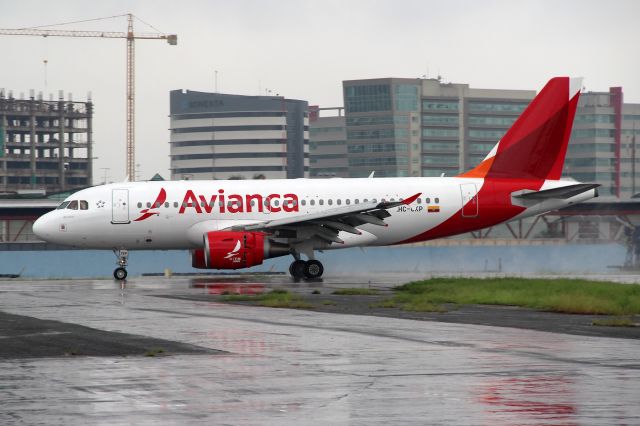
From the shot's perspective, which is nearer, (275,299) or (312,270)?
(275,299)

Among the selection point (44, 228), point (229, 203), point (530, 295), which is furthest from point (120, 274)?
point (530, 295)

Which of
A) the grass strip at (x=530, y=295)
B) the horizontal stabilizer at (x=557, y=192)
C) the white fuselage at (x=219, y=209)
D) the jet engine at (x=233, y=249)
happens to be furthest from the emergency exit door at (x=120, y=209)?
the horizontal stabilizer at (x=557, y=192)

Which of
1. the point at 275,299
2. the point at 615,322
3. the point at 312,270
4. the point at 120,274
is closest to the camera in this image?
the point at 615,322

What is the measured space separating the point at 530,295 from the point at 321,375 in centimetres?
1606

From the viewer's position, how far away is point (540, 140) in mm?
44656

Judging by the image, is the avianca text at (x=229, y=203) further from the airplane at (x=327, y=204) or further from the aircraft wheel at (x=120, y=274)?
the aircraft wheel at (x=120, y=274)

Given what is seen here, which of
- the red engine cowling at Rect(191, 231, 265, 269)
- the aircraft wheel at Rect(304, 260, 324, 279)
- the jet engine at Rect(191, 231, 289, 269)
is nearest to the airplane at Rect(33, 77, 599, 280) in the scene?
the aircraft wheel at Rect(304, 260, 324, 279)

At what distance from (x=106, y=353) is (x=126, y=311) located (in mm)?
9029

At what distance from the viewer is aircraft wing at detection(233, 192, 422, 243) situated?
39.4m

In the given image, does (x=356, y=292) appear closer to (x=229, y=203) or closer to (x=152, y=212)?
(x=229, y=203)

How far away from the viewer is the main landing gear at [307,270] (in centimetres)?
4166

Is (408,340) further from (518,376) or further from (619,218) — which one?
(619,218)

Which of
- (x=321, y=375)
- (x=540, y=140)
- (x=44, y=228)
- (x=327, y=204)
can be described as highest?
(x=540, y=140)

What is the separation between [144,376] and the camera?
47.8ft
